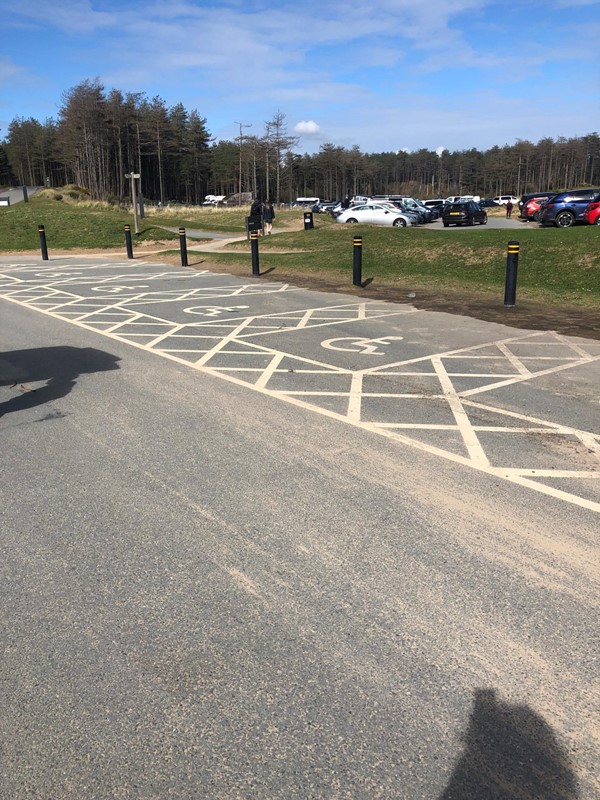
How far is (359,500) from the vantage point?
432 centimetres

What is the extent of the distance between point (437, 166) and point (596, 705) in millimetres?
168633

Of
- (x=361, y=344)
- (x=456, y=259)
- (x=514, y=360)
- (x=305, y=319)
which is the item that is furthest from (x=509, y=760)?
(x=456, y=259)

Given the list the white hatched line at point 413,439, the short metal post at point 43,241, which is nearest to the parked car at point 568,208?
the white hatched line at point 413,439

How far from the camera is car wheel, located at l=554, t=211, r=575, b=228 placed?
25.9m

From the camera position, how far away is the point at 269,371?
7902 millimetres

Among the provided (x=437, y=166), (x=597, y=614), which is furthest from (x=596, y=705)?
(x=437, y=166)

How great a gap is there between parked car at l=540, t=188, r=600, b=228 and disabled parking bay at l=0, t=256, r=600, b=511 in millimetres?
15633

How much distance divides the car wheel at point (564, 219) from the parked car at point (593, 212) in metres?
0.74

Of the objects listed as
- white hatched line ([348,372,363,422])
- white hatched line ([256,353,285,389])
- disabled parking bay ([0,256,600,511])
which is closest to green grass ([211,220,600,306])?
disabled parking bay ([0,256,600,511])

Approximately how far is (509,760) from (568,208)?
2701 centimetres

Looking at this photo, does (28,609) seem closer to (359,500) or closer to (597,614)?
(359,500)

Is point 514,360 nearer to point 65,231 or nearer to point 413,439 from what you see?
point 413,439

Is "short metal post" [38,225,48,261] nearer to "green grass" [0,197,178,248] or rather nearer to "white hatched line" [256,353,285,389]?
"green grass" [0,197,178,248]

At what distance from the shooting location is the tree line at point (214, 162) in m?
79.9
